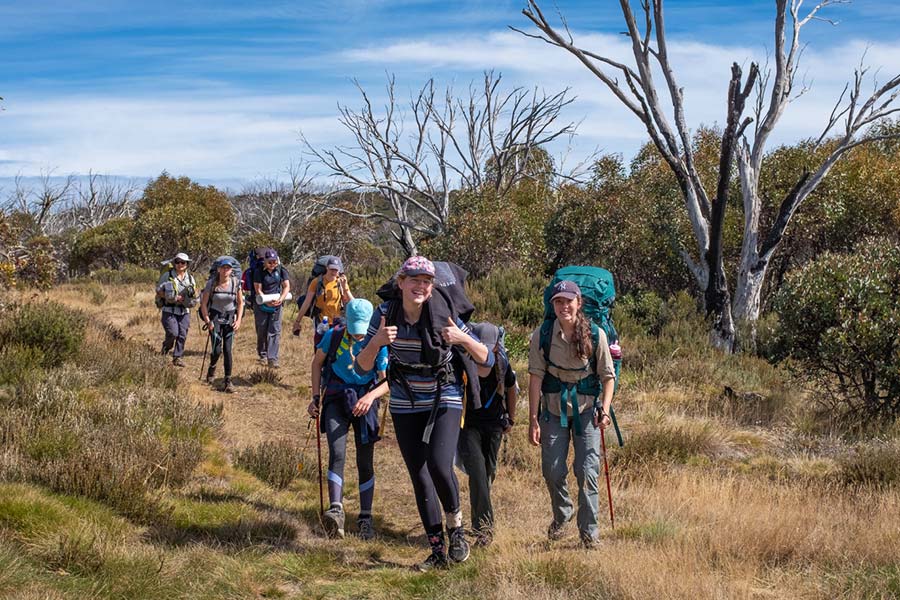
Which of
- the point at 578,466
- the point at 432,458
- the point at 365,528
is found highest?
the point at 432,458

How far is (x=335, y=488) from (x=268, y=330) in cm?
675

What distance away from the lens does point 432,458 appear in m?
4.84

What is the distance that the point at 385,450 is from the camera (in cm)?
870

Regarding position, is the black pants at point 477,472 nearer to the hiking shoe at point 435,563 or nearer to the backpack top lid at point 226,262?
the hiking shoe at point 435,563

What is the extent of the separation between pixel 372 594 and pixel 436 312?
1.55 metres

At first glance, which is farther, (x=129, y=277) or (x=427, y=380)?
(x=129, y=277)

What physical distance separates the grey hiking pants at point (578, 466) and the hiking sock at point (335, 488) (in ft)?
4.87

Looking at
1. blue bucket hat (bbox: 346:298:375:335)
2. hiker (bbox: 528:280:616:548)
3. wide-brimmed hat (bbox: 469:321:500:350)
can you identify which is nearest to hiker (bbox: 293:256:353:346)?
blue bucket hat (bbox: 346:298:375:335)

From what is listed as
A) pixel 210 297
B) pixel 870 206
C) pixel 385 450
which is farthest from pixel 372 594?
pixel 870 206

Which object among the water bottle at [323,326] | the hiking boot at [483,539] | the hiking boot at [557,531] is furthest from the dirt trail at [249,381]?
the hiking boot at [557,531]

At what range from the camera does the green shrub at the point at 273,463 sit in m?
7.23

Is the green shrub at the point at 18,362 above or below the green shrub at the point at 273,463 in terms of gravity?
above

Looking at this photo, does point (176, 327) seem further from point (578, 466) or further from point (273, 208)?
point (273, 208)

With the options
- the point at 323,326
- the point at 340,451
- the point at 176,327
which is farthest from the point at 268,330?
the point at 340,451
